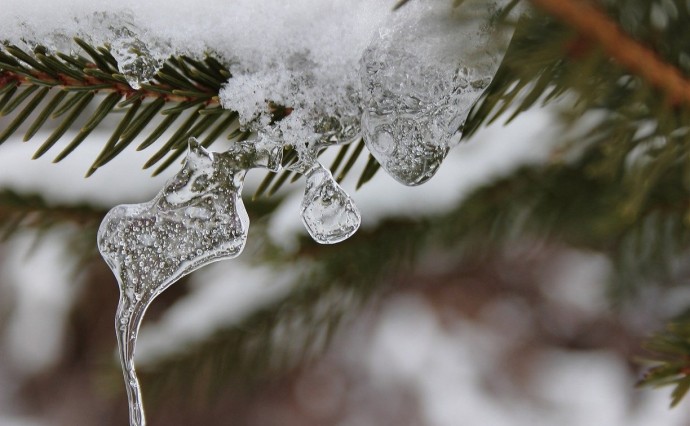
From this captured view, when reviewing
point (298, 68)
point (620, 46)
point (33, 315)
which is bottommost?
point (33, 315)

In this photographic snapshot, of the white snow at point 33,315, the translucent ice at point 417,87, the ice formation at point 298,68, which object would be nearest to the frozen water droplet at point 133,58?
the ice formation at point 298,68

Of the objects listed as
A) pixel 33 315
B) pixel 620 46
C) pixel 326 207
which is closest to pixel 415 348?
pixel 33 315

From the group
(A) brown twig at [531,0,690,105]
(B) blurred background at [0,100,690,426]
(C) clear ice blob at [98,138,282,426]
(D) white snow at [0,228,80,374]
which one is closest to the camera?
(A) brown twig at [531,0,690,105]

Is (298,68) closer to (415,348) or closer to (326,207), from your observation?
(326,207)

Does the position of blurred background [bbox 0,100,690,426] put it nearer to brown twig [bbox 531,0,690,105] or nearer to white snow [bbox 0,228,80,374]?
white snow [bbox 0,228,80,374]

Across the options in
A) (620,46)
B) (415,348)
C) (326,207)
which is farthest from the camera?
(415,348)

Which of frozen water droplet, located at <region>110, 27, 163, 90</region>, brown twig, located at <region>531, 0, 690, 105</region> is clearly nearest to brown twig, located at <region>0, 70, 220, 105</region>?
frozen water droplet, located at <region>110, 27, 163, 90</region>

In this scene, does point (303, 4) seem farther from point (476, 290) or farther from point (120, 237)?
point (476, 290)
